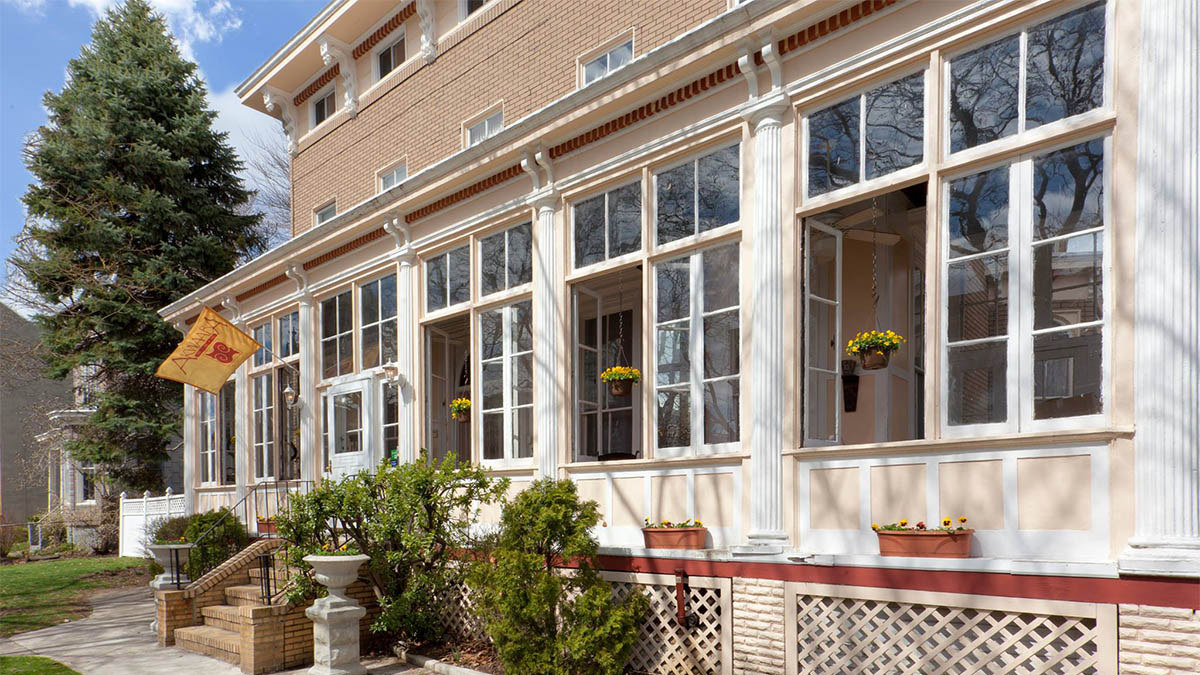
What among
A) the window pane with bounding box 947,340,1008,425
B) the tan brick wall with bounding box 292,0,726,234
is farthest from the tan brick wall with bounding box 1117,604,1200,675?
the tan brick wall with bounding box 292,0,726,234

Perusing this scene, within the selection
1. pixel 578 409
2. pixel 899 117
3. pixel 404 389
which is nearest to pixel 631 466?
pixel 578 409

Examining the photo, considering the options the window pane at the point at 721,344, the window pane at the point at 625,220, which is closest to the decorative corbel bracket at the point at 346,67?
the window pane at the point at 625,220

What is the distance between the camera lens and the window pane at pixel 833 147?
6.21m

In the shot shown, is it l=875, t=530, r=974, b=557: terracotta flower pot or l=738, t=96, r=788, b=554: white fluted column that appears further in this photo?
l=738, t=96, r=788, b=554: white fluted column

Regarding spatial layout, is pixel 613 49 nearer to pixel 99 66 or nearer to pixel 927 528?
pixel 927 528

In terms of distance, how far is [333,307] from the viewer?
1295cm

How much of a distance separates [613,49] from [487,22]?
2.78 meters

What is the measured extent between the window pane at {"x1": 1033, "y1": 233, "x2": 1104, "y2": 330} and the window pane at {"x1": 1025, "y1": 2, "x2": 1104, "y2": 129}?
0.81 meters

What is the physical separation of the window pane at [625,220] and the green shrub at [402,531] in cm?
273

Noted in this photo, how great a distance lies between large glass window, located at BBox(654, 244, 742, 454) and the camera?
7035 millimetres

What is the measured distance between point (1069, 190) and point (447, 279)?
23.9 feet

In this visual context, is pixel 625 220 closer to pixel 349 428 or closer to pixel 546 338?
pixel 546 338

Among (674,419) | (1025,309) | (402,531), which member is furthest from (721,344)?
(402,531)

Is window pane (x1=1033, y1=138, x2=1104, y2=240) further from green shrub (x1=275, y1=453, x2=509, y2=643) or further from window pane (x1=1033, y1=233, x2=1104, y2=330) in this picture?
green shrub (x1=275, y1=453, x2=509, y2=643)
